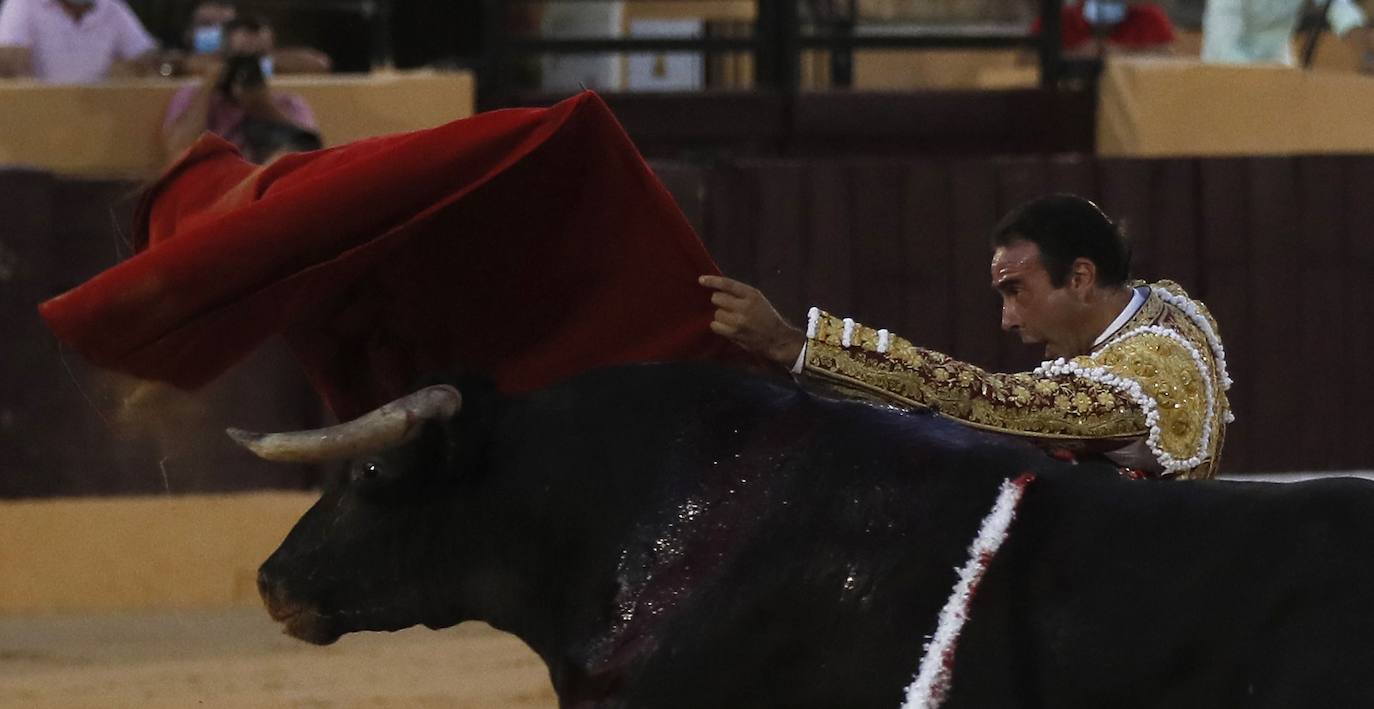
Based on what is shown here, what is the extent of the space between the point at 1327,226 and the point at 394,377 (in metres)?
4.78

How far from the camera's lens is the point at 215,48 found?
7730 millimetres

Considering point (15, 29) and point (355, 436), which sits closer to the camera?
point (355, 436)

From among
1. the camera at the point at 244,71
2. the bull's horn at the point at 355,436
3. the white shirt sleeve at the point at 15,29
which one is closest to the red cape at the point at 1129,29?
the camera at the point at 244,71

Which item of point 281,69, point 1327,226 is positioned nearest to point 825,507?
point 1327,226

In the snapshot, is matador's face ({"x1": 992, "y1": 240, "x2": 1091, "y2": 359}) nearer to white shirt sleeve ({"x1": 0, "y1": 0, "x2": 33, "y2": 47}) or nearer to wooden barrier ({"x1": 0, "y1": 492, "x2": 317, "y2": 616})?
wooden barrier ({"x1": 0, "y1": 492, "x2": 317, "y2": 616})

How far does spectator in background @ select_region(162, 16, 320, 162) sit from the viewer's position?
687 centimetres

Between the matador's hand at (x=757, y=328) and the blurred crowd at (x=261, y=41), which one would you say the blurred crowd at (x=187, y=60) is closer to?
the blurred crowd at (x=261, y=41)

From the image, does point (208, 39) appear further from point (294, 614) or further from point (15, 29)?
point (294, 614)

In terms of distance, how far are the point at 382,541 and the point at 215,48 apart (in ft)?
17.0

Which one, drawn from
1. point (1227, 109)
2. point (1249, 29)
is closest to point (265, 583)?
point (1227, 109)

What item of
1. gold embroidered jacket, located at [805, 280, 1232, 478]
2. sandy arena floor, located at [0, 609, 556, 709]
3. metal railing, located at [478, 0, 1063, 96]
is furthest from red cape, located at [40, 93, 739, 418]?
metal railing, located at [478, 0, 1063, 96]

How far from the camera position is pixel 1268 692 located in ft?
8.07

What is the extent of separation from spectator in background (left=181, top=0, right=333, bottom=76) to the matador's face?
4.82m

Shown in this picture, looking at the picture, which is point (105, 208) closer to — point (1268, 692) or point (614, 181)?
point (614, 181)
